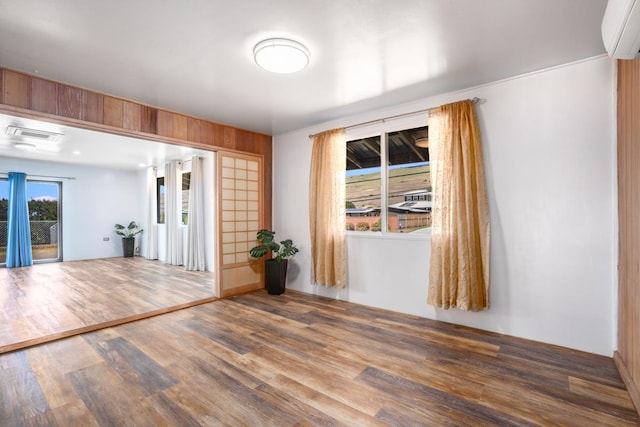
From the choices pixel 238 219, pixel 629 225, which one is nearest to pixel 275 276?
pixel 238 219

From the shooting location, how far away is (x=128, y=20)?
1.95 meters

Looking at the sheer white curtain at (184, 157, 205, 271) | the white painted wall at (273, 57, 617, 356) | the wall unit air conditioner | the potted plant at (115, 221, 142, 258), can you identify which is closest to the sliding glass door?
the potted plant at (115, 221, 142, 258)

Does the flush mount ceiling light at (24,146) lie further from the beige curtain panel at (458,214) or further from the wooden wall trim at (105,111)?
the beige curtain panel at (458,214)

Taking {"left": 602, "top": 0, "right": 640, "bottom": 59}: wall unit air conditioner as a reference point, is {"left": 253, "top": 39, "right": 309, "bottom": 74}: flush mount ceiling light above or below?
above

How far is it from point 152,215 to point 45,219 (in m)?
2.37

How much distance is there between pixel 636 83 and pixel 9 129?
23.5 ft

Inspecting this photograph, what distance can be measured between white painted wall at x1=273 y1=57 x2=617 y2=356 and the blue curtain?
8583mm

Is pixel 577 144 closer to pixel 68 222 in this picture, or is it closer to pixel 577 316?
pixel 577 316

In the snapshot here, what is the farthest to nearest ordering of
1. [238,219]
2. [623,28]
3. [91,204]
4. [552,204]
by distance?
[91,204], [238,219], [552,204], [623,28]

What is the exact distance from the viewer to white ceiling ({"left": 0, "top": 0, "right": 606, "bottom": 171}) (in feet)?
6.07

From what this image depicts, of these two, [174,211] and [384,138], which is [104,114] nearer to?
[384,138]

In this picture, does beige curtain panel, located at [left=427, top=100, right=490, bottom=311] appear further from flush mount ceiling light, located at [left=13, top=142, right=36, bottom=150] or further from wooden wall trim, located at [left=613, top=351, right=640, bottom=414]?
flush mount ceiling light, located at [left=13, top=142, right=36, bottom=150]

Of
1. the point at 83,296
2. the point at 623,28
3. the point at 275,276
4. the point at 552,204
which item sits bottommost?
the point at 83,296

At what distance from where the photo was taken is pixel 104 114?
308 centimetres
